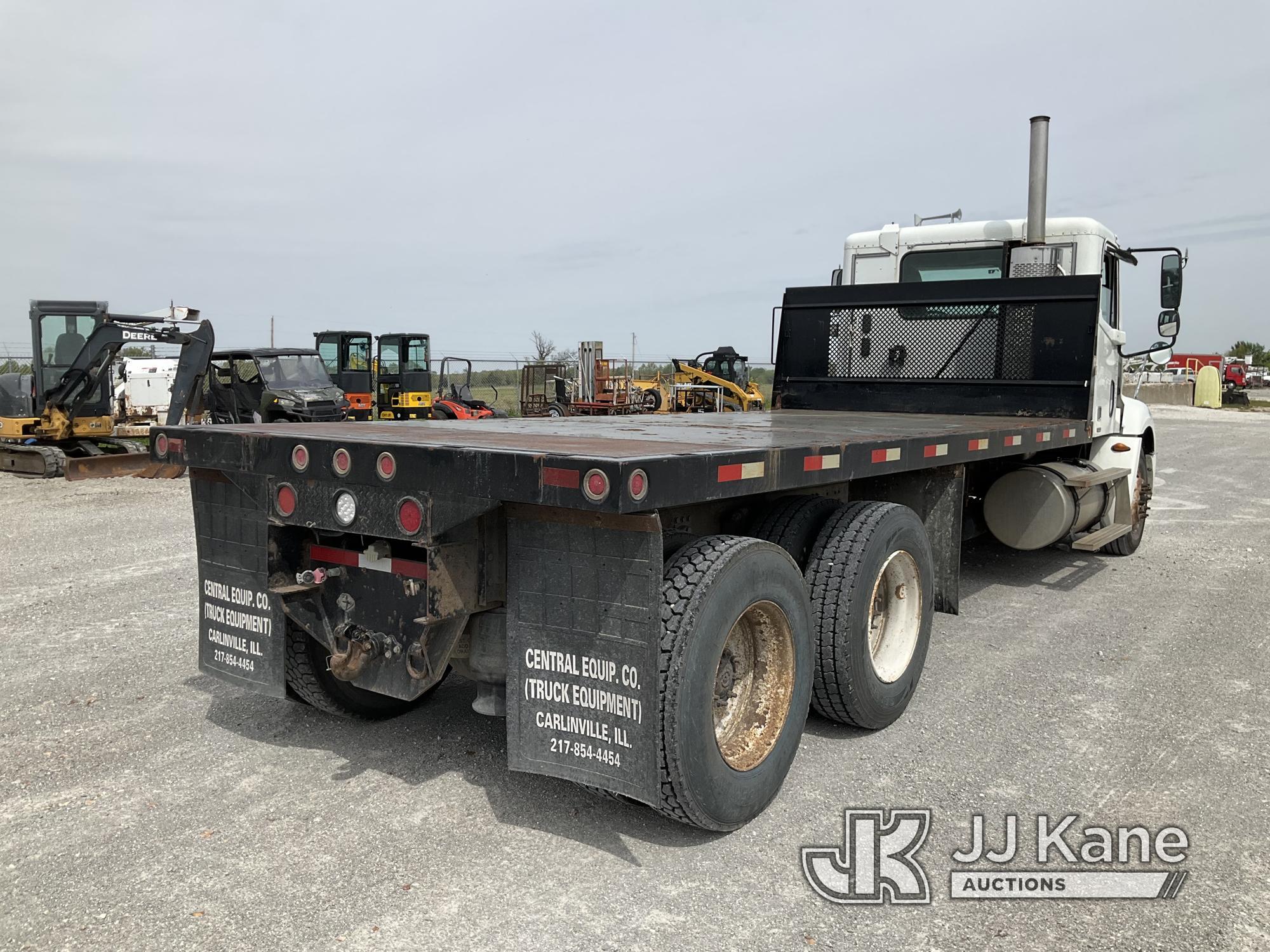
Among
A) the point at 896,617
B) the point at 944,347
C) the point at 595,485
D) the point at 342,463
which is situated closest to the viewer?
the point at 595,485

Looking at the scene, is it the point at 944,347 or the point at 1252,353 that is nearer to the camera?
the point at 944,347

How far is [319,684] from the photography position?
4.08m

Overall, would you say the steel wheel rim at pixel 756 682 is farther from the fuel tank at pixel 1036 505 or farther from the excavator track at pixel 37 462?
the excavator track at pixel 37 462

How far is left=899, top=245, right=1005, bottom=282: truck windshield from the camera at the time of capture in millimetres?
8133

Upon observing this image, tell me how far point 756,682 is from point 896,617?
1.23 metres

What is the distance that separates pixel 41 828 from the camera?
3334 mm

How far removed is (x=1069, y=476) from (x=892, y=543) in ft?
10.3

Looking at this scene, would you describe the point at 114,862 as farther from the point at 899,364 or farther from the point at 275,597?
the point at 899,364

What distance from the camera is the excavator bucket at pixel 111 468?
13.4m

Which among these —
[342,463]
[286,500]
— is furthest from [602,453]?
[286,500]

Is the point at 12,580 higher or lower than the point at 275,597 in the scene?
lower

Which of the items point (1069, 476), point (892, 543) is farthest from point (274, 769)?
point (1069, 476)

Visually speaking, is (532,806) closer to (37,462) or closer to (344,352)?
(37,462)

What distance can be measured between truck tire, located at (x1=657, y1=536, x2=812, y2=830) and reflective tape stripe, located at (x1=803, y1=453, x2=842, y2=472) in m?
0.34
